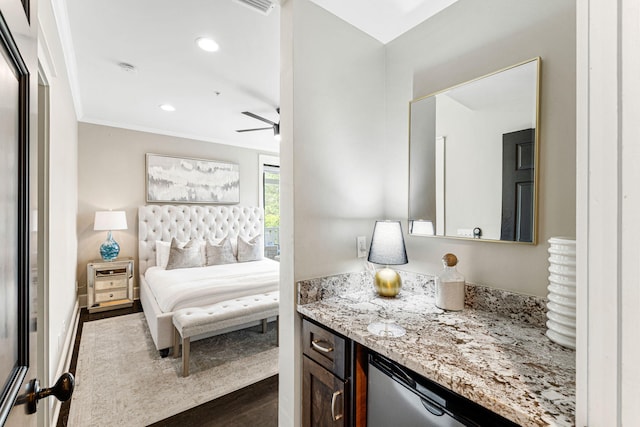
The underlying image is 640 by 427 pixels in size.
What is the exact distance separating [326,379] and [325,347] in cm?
13

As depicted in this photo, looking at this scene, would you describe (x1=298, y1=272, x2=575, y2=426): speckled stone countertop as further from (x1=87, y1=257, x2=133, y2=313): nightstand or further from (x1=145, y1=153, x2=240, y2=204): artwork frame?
(x1=145, y1=153, x2=240, y2=204): artwork frame

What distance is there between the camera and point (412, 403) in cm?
95

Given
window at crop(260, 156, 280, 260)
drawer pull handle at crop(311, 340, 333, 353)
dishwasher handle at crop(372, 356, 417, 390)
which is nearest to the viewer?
dishwasher handle at crop(372, 356, 417, 390)

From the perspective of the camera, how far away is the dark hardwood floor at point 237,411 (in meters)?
1.85

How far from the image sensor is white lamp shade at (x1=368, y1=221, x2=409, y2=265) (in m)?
1.49

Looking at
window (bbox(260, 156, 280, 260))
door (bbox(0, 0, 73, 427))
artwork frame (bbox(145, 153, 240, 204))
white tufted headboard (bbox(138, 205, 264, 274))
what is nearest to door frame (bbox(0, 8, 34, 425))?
door (bbox(0, 0, 73, 427))

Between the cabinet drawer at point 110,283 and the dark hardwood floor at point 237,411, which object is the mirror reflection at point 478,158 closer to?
the dark hardwood floor at point 237,411

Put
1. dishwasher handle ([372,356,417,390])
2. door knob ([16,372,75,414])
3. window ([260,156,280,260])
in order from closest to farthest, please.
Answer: door knob ([16,372,75,414])
dishwasher handle ([372,356,417,390])
window ([260,156,280,260])

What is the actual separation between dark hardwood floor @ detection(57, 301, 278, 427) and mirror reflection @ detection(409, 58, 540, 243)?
158 centimetres

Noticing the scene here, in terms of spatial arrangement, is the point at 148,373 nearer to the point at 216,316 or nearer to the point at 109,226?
the point at 216,316

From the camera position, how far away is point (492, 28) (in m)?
1.35

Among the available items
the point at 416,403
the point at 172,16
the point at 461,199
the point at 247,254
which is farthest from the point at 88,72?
the point at 416,403

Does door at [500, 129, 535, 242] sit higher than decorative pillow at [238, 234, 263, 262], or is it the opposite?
door at [500, 129, 535, 242]

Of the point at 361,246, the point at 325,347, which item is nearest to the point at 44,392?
the point at 325,347
